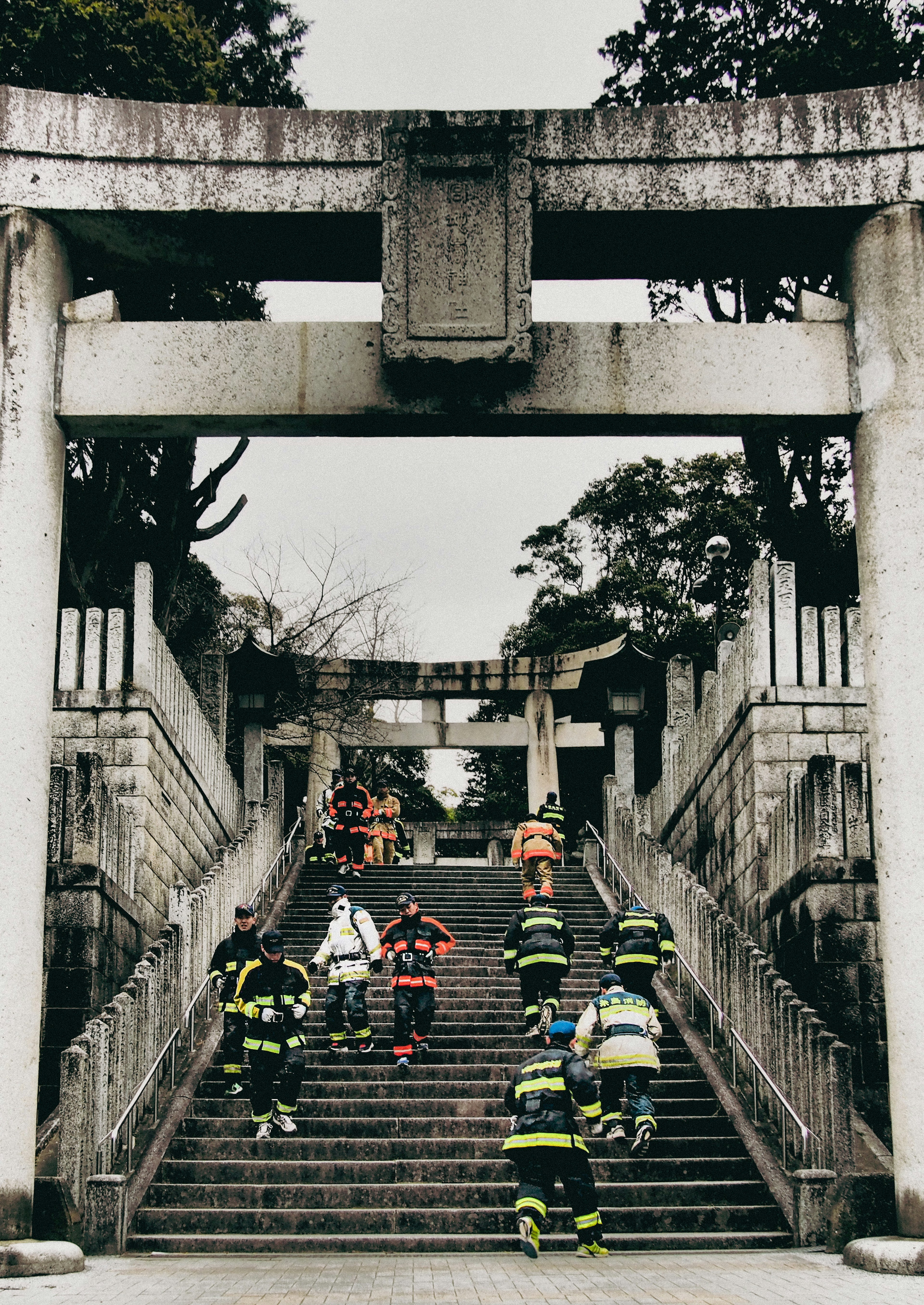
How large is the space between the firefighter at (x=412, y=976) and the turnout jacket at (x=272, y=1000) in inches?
39.7

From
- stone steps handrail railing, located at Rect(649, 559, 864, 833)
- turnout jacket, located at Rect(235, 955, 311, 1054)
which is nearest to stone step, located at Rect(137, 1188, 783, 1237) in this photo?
turnout jacket, located at Rect(235, 955, 311, 1054)

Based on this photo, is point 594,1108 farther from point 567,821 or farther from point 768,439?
point 567,821

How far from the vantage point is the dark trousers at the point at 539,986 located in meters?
12.4

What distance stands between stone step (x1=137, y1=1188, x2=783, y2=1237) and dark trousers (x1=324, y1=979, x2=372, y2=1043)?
2.54 metres

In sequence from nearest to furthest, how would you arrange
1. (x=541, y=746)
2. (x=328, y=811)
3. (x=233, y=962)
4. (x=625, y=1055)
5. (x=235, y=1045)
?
(x=625, y=1055)
(x=235, y=1045)
(x=233, y=962)
(x=328, y=811)
(x=541, y=746)

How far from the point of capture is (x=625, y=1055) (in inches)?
416

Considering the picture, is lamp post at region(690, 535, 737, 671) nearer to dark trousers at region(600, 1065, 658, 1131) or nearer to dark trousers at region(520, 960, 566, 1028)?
dark trousers at region(520, 960, 566, 1028)

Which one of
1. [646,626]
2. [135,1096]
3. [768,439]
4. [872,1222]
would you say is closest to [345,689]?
[768,439]

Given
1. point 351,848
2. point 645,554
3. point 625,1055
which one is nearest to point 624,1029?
point 625,1055

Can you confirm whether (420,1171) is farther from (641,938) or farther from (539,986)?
(641,938)

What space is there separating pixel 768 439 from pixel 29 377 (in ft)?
51.5

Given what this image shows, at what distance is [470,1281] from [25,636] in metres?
4.46

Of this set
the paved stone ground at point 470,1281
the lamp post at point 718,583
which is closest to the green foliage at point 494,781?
the lamp post at point 718,583

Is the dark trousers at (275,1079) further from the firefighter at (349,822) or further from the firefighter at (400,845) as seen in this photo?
the firefighter at (400,845)
